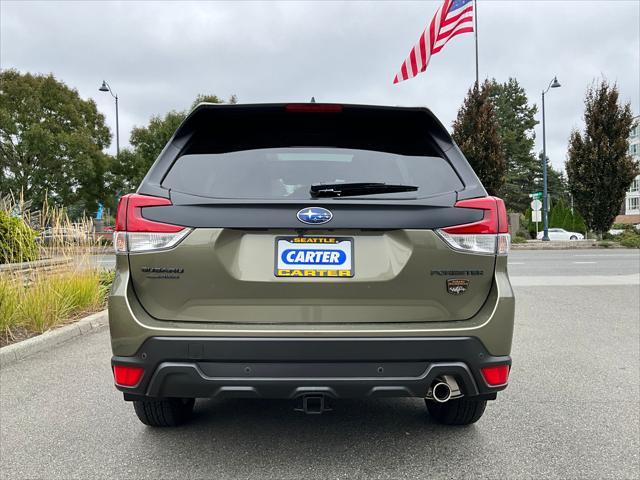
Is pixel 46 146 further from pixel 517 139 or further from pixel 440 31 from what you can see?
pixel 517 139

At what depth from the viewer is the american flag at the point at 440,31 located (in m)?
14.7

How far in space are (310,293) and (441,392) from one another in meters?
0.78

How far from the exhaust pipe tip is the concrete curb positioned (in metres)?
4.01

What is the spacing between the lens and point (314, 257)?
91.7 inches

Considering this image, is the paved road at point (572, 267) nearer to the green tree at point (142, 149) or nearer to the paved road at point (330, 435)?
the paved road at point (330, 435)

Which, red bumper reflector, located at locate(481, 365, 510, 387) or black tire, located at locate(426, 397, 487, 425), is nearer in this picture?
red bumper reflector, located at locate(481, 365, 510, 387)

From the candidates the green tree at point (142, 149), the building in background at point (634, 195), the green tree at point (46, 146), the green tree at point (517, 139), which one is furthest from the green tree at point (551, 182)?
the green tree at point (46, 146)

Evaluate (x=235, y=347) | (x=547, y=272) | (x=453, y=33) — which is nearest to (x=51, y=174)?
(x=453, y=33)

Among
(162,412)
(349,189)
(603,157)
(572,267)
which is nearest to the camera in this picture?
(349,189)

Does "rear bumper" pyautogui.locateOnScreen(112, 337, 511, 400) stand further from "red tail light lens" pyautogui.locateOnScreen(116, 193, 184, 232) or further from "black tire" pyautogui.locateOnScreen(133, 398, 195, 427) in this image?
"black tire" pyautogui.locateOnScreen(133, 398, 195, 427)

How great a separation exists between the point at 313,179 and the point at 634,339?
4.76m

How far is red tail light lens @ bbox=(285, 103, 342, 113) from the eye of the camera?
8.80 feet

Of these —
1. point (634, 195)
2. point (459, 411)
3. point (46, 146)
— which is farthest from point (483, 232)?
point (634, 195)

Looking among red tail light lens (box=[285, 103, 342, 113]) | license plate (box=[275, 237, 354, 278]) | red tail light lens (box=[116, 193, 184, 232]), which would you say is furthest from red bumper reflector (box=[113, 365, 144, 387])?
red tail light lens (box=[285, 103, 342, 113])
